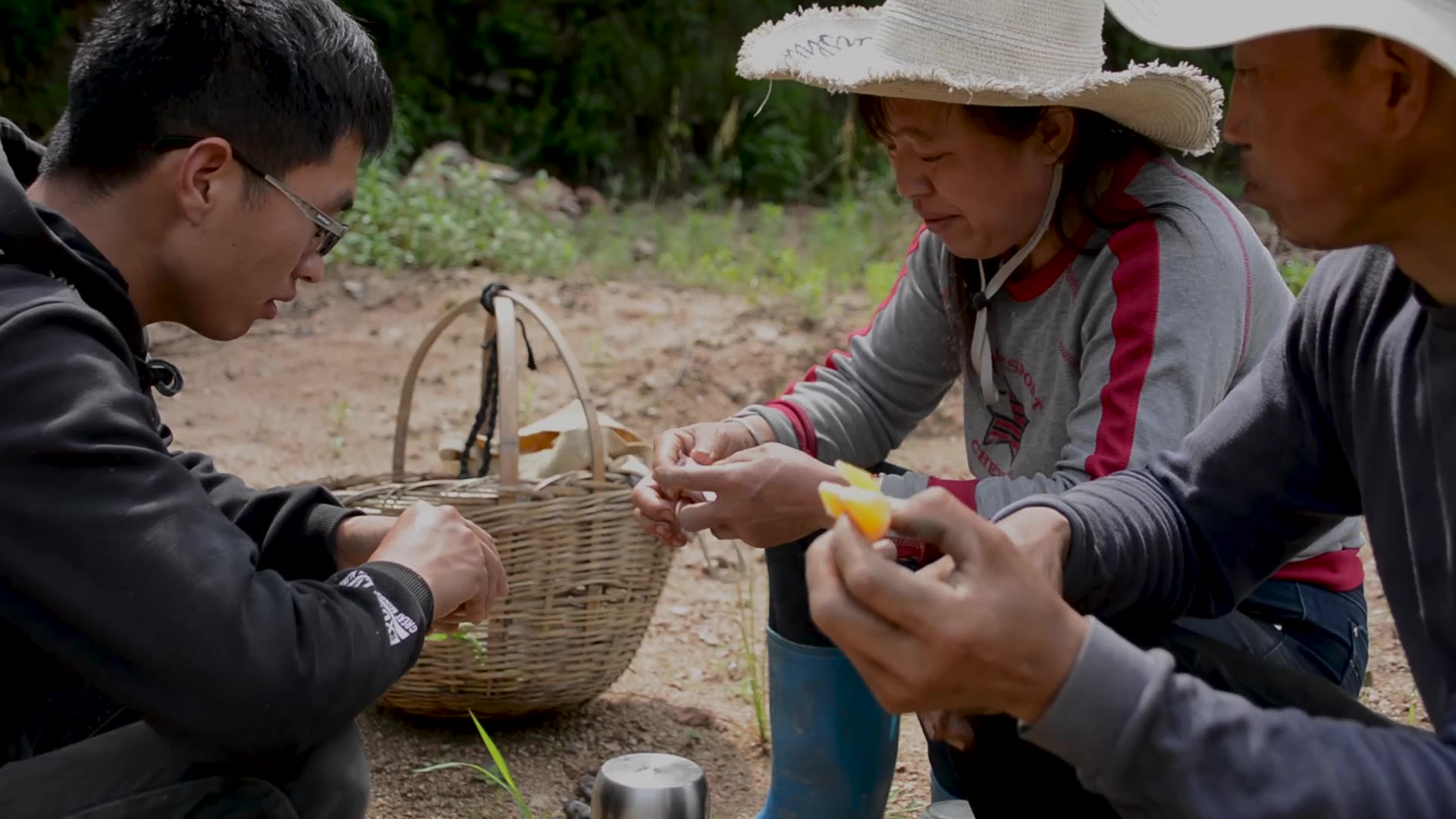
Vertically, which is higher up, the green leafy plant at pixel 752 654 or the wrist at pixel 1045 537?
the wrist at pixel 1045 537

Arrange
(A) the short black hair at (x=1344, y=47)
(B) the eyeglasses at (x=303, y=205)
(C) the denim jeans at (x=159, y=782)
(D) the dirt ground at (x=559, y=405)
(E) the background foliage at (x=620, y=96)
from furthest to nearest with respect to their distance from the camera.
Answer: (E) the background foliage at (x=620, y=96) < (D) the dirt ground at (x=559, y=405) < (B) the eyeglasses at (x=303, y=205) < (C) the denim jeans at (x=159, y=782) < (A) the short black hair at (x=1344, y=47)

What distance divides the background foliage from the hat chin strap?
Result: 23.3 ft

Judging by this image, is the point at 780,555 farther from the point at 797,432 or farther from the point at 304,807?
the point at 304,807

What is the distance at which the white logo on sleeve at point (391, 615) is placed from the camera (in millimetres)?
1953

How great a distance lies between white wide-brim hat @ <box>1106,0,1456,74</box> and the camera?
4.89 feet

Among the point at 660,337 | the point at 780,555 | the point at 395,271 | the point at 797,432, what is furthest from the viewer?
the point at 395,271

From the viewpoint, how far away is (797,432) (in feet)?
9.89

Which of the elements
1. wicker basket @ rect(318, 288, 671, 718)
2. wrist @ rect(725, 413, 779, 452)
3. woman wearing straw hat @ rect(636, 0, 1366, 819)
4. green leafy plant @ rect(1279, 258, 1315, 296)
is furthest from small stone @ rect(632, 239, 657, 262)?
woman wearing straw hat @ rect(636, 0, 1366, 819)

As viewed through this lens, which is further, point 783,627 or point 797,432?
point 797,432

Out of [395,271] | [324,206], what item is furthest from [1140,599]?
[395,271]

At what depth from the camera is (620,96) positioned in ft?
35.9

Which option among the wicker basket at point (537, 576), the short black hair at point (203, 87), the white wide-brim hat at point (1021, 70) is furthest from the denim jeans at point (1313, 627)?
the short black hair at point (203, 87)

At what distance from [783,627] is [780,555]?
15 cm

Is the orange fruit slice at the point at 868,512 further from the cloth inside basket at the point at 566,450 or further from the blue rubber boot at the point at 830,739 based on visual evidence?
the cloth inside basket at the point at 566,450
